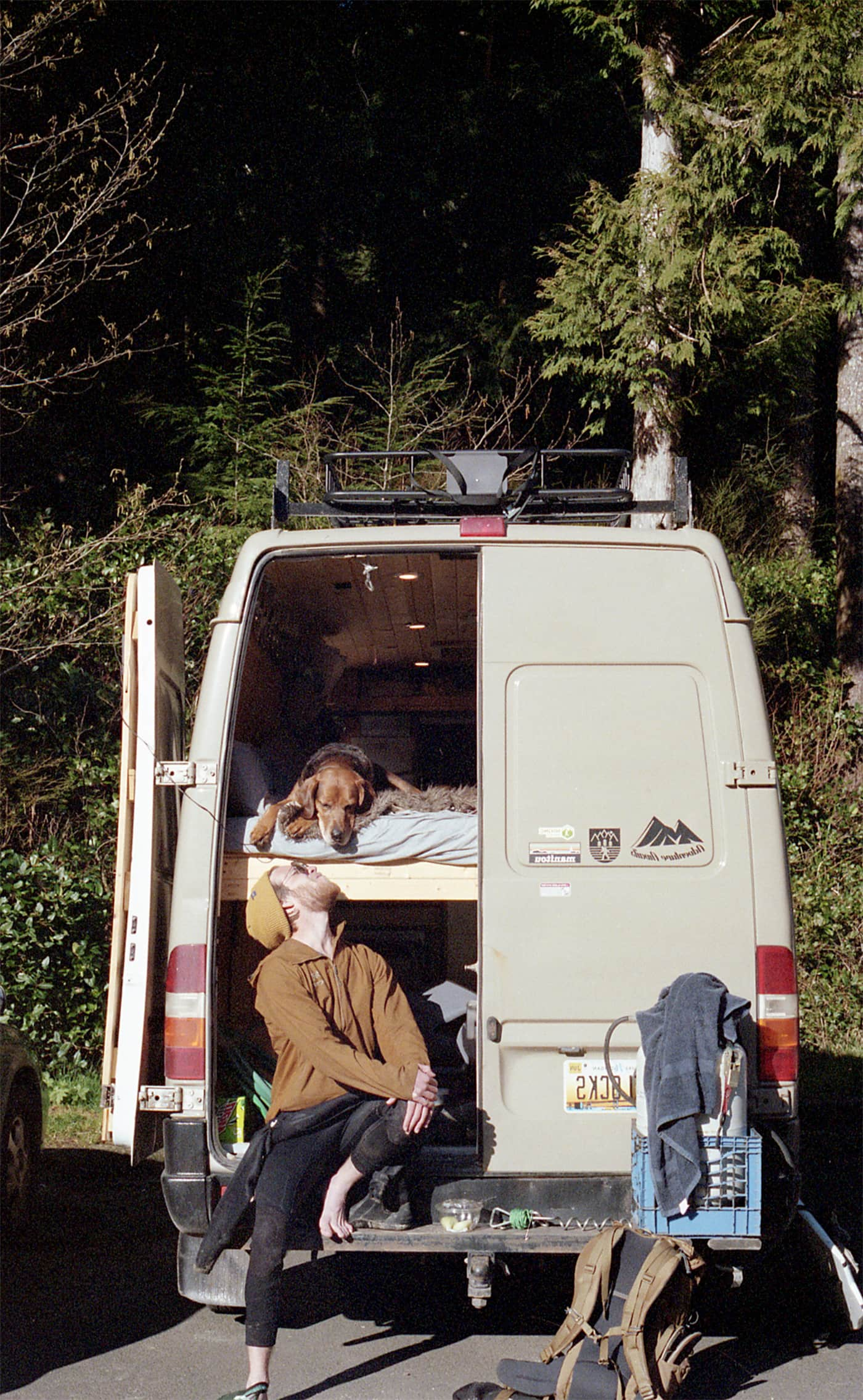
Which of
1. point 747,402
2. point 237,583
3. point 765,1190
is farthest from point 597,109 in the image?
point 765,1190

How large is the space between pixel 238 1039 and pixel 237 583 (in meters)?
1.79

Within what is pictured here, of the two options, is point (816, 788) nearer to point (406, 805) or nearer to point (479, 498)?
point (406, 805)

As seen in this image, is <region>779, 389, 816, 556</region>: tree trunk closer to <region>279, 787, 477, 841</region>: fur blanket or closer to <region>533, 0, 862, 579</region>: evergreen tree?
<region>533, 0, 862, 579</region>: evergreen tree

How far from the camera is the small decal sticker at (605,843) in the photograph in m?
3.93

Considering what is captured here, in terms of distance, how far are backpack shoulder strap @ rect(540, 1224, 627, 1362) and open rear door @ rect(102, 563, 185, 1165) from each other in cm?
142

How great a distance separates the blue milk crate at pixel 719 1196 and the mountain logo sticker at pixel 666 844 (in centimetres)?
84

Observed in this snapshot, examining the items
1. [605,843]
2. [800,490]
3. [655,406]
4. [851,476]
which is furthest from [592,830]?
[800,490]

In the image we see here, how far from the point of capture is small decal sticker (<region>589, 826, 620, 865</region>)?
3934 millimetres

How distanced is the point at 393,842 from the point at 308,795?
481 mm

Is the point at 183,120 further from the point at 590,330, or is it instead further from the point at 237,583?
the point at 237,583

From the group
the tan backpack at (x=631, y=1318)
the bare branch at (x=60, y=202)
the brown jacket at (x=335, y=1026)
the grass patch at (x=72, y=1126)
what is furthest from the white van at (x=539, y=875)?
the bare branch at (x=60, y=202)

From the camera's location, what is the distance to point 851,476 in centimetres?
1220

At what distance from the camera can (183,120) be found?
12555 mm

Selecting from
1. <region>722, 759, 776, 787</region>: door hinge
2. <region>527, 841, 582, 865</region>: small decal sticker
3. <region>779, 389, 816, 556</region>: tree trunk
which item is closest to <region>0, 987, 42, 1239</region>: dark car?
<region>527, 841, 582, 865</region>: small decal sticker
